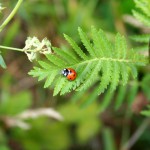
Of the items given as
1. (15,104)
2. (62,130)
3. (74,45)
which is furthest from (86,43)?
(62,130)

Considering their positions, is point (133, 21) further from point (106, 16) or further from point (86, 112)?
point (86, 112)

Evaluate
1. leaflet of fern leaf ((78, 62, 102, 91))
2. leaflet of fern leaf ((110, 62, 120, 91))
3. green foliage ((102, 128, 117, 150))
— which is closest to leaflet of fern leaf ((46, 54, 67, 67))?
leaflet of fern leaf ((78, 62, 102, 91))

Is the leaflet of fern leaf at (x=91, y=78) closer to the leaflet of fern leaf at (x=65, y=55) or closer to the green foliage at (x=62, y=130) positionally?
the leaflet of fern leaf at (x=65, y=55)

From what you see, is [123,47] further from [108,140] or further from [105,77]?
[108,140]

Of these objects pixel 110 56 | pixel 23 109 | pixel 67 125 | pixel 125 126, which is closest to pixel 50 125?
pixel 67 125

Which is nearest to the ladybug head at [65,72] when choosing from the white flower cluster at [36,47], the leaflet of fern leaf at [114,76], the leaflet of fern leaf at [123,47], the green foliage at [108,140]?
the white flower cluster at [36,47]

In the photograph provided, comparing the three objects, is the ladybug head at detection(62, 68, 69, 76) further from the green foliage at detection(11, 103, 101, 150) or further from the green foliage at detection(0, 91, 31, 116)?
the green foliage at detection(11, 103, 101, 150)
